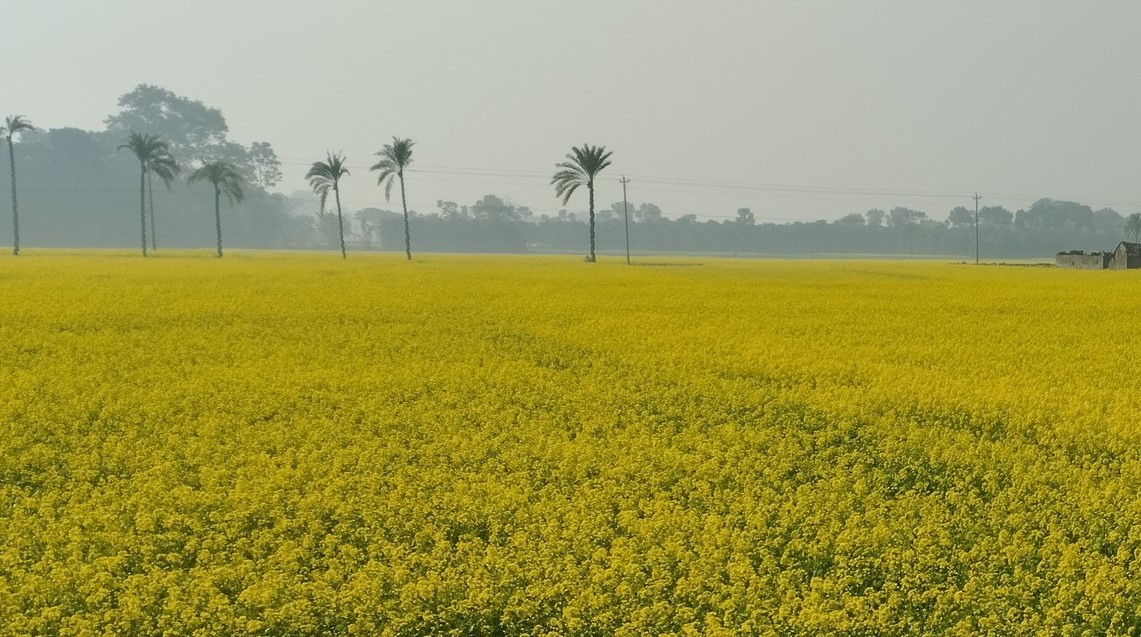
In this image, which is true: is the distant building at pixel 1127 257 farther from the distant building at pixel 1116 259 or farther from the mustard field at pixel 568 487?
the mustard field at pixel 568 487

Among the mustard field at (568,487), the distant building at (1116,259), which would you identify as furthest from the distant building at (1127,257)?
the mustard field at (568,487)

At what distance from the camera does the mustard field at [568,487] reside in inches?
251

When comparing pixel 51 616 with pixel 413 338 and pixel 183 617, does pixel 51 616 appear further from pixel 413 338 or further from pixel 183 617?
pixel 413 338

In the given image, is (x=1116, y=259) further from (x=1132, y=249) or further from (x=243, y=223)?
(x=243, y=223)

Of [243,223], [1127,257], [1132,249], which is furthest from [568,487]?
[243,223]

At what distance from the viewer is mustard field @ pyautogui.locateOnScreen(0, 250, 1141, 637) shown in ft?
Answer: 21.0

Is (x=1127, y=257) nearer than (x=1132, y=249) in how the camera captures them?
Yes

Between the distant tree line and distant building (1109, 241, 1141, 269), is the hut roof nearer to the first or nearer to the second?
distant building (1109, 241, 1141, 269)

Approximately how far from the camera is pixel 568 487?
8.50 m

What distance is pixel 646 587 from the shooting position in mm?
6559

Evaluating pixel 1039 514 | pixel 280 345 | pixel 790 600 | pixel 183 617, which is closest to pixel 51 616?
pixel 183 617

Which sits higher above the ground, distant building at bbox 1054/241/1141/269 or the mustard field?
distant building at bbox 1054/241/1141/269

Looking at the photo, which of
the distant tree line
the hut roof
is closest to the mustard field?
the hut roof

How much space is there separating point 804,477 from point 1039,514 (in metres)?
2.09
